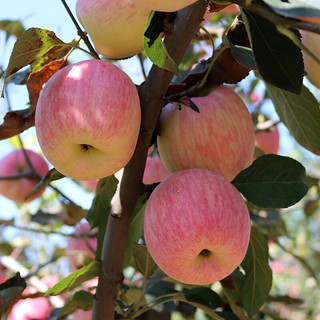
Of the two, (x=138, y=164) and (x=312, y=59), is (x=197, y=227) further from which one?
(x=312, y=59)

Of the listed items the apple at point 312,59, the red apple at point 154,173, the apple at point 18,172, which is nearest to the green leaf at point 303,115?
the apple at point 312,59

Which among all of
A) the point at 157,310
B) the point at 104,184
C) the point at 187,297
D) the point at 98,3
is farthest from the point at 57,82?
the point at 157,310

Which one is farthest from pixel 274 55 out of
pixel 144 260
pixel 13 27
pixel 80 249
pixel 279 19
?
pixel 80 249

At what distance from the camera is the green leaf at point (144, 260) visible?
0.87 m

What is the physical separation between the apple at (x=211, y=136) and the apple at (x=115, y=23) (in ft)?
0.45

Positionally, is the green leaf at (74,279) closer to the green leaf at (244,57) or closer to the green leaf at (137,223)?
the green leaf at (137,223)

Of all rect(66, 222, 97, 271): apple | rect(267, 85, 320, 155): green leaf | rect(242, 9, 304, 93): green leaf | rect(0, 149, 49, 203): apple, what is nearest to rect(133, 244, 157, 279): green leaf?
rect(267, 85, 320, 155): green leaf

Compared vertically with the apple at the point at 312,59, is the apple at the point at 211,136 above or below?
below

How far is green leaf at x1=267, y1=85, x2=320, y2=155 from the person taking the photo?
76 cm

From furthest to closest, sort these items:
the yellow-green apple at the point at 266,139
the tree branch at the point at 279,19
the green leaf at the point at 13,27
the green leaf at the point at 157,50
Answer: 1. the yellow-green apple at the point at 266,139
2. the green leaf at the point at 13,27
3. the green leaf at the point at 157,50
4. the tree branch at the point at 279,19

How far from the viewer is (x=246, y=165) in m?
0.80

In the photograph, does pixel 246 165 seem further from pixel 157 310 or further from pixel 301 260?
pixel 301 260

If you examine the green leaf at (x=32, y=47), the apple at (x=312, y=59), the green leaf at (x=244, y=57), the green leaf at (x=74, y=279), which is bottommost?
the green leaf at (x=74, y=279)

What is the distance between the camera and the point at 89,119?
61cm
